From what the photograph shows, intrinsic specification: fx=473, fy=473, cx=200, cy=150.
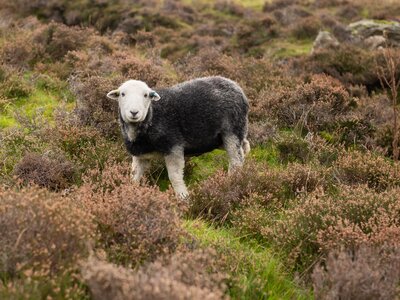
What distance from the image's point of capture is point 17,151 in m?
6.77

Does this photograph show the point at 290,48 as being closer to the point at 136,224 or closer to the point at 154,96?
the point at 154,96

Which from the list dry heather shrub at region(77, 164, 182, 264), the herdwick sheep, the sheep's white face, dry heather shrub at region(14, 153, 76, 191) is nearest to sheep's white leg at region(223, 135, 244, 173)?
the herdwick sheep

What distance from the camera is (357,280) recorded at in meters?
3.30

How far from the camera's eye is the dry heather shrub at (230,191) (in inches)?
222

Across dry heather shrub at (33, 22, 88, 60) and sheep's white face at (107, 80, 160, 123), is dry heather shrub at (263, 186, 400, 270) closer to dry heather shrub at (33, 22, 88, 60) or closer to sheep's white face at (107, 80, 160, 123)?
sheep's white face at (107, 80, 160, 123)

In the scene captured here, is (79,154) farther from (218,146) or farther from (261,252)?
(261,252)

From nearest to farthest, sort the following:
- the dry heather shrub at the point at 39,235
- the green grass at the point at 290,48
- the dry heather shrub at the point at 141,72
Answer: the dry heather shrub at the point at 39,235, the dry heather shrub at the point at 141,72, the green grass at the point at 290,48

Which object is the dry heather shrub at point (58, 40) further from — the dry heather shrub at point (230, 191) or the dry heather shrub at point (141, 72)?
the dry heather shrub at point (230, 191)

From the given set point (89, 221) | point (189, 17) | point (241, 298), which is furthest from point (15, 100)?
point (189, 17)

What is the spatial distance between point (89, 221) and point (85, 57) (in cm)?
884

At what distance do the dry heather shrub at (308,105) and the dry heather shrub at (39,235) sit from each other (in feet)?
20.1

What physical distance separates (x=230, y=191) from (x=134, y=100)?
1642 millimetres

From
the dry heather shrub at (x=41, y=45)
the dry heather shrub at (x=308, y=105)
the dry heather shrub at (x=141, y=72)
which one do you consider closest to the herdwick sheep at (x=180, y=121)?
the dry heather shrub at (x=308, y=105)

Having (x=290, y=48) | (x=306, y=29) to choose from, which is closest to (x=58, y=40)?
(x=290, y=48)
